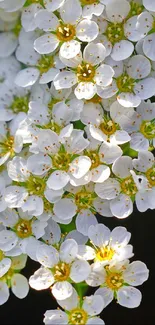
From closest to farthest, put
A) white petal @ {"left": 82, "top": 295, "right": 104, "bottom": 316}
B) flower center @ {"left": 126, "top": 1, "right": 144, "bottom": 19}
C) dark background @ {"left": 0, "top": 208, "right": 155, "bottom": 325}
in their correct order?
white petal @ {"left": 82, "top": 295, "right": 104, "bottom": 316}, flower center @ {"left": 126, "top": 1, "right": 144, "bottom": 19}, dark background @ {"left": 0, "top": 208, "right": 155, "bottom": 325}

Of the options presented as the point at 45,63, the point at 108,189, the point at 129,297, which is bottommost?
the point at 129,297

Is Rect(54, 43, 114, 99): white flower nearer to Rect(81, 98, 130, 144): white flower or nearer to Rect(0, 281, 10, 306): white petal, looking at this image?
Rect(81, 98, 130, 144): white flower

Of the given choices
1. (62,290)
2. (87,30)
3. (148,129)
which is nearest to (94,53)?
(87,30)

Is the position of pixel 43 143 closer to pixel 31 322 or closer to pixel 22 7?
pixel 22 7

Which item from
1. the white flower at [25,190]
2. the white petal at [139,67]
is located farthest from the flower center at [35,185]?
the white petal at [139,67]

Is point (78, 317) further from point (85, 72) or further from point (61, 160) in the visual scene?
point (85, 72)

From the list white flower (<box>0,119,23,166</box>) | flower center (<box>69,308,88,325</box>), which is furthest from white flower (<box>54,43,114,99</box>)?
flower center (<box>69,308,88,325</box>)
